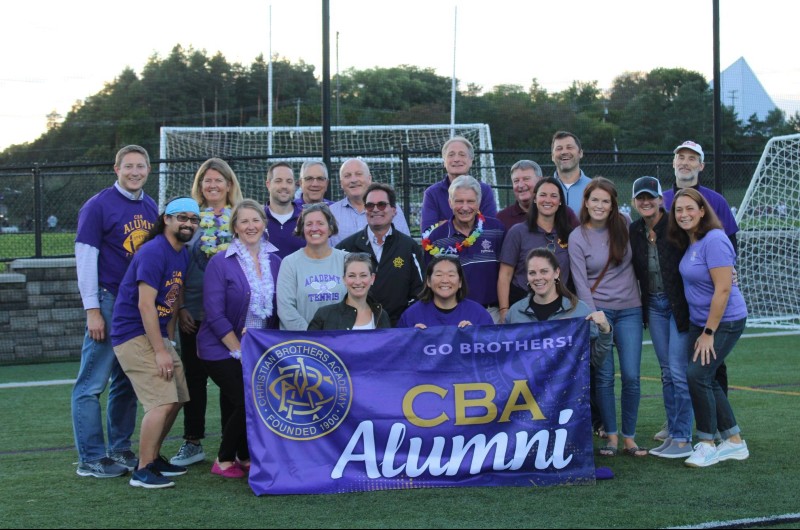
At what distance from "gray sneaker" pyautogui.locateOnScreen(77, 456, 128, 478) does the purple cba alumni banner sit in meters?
1.05

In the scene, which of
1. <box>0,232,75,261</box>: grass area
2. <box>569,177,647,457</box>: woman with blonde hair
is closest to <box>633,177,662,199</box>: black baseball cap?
<box>569,177,647,457</box>: woman with blonde hair

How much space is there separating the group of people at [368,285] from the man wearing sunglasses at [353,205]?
0.02m

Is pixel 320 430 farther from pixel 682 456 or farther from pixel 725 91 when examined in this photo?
pixel 725 91

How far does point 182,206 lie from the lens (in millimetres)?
5562

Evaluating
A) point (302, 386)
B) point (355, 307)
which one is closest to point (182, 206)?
point (355, 307)

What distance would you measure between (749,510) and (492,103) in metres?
30.2

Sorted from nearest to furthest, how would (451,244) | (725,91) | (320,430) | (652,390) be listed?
(320,430) → (451,244) → (652,390) → (725,91)

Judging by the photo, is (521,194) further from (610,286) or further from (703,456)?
(703,456)

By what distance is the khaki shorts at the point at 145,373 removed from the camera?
5.60 metres

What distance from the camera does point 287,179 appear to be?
645 cm

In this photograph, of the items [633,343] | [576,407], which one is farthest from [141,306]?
[633,343]

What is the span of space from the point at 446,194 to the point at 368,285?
4.70 feet

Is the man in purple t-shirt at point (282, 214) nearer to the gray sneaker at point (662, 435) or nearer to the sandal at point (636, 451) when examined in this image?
the sandal at point (636, 451)

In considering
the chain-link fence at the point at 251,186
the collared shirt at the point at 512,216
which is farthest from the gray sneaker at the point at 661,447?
the chain-link fence at the point at 251,186
